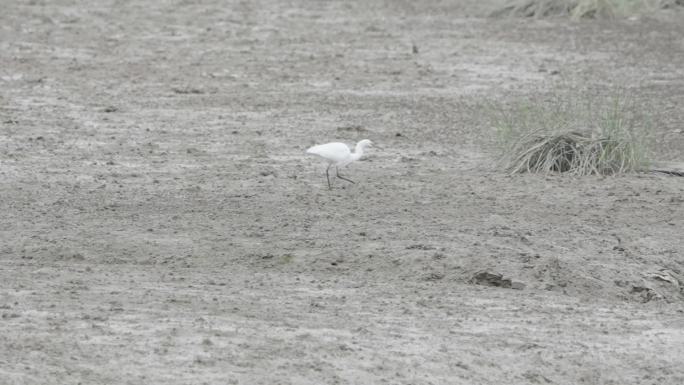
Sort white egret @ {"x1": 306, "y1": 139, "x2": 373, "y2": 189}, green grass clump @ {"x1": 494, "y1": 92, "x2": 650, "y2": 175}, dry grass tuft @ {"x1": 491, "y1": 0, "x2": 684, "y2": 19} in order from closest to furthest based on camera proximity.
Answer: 1. white egret @ {"x1": 306, "y1": 139, "x2": 373, "y2": 189}
2. green grass clump @ {"x1": 494, "y1": 92, "x2": 650, "y2": 175}
3. dry grass tuft @ {"x1": 491, "y1": 0, "x2": 684, "y2": 19}

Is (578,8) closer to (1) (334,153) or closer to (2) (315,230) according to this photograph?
(1) (334,153)

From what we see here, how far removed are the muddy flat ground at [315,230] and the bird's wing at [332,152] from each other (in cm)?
28

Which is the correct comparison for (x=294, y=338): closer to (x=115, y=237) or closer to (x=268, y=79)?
(x=115, y=237)

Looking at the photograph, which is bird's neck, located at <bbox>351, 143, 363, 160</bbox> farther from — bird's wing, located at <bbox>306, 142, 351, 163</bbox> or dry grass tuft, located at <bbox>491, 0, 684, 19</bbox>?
dry grass tuft, located at <bbox>491, 0, 684, 19</bbox>

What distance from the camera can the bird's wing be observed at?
955 cm

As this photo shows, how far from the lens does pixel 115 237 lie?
838 centimetres

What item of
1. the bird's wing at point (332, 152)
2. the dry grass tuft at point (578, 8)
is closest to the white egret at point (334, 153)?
the bird's wing at point (332, 152)

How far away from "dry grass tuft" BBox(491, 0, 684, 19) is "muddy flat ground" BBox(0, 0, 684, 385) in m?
4.07

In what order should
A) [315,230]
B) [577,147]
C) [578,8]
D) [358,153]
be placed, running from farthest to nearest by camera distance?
[578,8] → [577,147] → [358,153] → [315,230]

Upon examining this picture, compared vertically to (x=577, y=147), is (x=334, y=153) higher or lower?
higher

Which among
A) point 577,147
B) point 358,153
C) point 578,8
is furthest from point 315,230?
point 578,8

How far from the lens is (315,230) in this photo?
8.63 metres

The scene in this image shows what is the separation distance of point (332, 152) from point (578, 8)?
12.1 meters

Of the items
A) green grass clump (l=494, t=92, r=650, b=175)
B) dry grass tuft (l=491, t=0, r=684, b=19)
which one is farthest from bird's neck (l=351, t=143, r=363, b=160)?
dry grass tuft (l=491, t=0, r=684, b=19)
